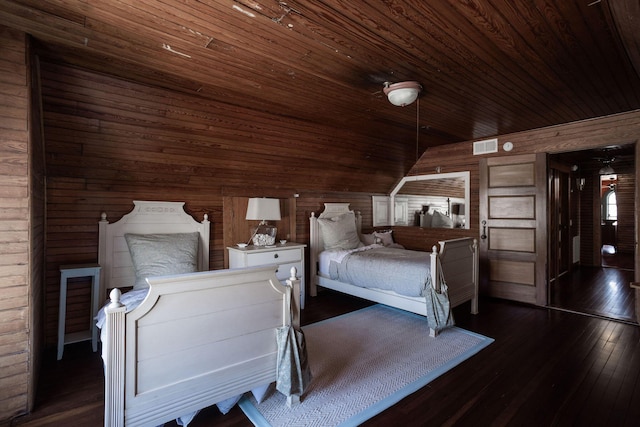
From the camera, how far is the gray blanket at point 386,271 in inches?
129

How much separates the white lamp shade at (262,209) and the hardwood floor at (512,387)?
79.6 inches

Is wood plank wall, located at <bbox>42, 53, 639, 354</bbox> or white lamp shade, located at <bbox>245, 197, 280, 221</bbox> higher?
wood plank wall, located at <bbox>42, 53, 639, 354</bbox>

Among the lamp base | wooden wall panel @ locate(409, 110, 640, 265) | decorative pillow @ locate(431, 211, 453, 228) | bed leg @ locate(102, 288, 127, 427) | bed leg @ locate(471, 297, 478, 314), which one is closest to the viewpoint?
bed leg @ locate(102, 288, 127, 427)

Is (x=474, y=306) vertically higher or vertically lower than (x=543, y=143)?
lower

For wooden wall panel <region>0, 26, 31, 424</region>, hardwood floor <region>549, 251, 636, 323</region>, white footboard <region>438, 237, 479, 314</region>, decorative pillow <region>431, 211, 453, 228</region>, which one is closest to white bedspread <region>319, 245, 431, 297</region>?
white footboard <region>438, 237, 479, 314</region>

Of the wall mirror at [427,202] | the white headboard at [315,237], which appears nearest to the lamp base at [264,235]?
the white headboard at [315,237]

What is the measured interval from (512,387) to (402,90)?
2332 millimetres

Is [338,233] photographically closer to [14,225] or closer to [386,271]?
[386,271]

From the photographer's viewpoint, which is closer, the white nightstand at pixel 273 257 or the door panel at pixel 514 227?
the white nightstand at pixel 273 257

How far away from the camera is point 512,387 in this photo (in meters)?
2.24

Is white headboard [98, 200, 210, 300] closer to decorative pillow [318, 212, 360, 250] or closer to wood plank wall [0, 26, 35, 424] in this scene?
wood plank wall [0, 26, 35, 424]

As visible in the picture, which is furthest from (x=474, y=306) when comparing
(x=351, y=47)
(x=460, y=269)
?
(x=351, y=47)

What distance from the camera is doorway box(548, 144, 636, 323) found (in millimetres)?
4371

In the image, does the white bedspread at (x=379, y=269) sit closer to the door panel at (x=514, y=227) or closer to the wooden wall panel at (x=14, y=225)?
the door panel at (x=514, y=227)
